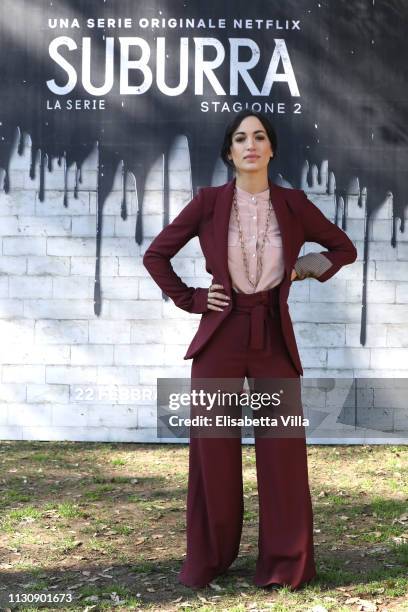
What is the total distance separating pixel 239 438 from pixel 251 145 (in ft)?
3.56

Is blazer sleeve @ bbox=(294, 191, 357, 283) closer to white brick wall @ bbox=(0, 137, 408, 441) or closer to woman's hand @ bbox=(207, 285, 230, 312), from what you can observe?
woman's hand @ bbox=(207, 285, 230, 312)

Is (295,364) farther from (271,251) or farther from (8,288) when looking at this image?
(8,288)

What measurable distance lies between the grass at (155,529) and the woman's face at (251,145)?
1578 mm

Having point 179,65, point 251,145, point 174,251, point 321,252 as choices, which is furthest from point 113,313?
point 251,145

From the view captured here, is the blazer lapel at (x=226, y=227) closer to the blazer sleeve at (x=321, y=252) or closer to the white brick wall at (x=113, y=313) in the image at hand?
the blazer sleeve at (x=321, y=252)

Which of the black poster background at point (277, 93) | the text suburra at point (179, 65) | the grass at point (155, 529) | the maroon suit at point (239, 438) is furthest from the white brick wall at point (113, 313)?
the maroon suit at point (239, 438)

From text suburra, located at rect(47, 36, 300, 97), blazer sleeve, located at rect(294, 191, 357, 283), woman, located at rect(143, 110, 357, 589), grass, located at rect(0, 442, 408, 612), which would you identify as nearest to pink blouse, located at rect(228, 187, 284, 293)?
woman, located at rect(143, 110, 357, 589)

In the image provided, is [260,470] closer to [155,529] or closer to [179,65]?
[155,529]

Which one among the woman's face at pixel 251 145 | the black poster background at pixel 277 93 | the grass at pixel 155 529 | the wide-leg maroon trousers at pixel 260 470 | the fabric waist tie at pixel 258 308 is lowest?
the grass at pixel 155 529

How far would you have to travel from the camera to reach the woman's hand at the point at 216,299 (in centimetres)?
322

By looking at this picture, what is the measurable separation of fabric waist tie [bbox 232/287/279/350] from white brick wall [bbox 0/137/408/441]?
281 centimetres

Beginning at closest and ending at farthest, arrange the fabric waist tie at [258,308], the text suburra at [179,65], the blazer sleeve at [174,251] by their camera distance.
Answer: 1. the fabric waist tie at [258,308]
2. the blazer sleeve at [174,251]
3. the text suburra at [179,65]

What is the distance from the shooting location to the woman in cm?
323

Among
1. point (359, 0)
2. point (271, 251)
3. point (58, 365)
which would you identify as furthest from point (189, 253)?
point (271, 251)
